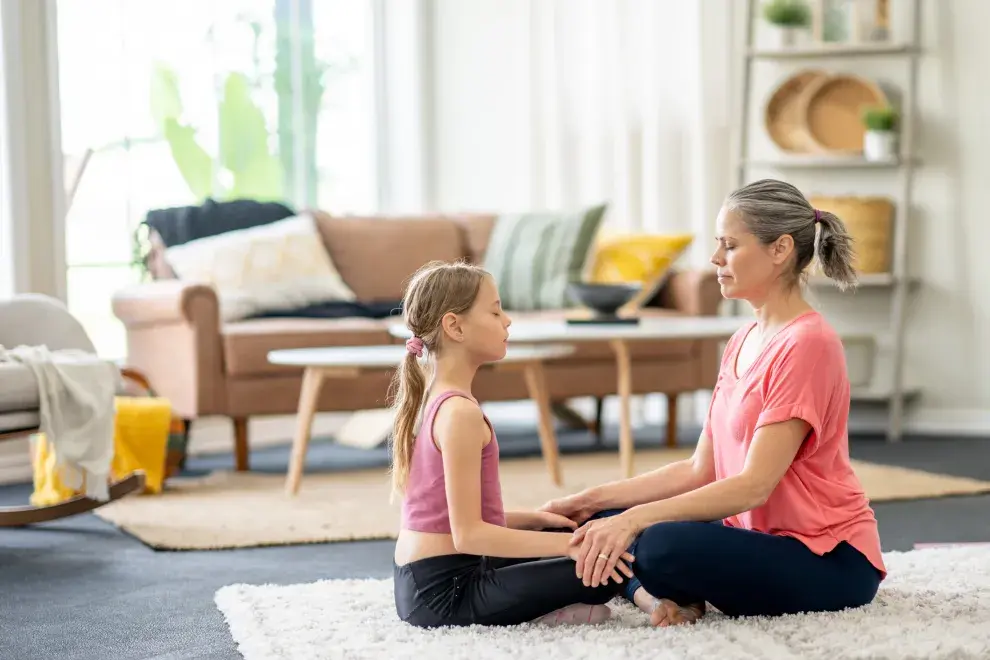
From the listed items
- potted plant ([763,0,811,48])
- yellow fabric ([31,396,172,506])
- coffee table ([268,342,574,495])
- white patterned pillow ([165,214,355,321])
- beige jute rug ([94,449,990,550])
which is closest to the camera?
beige jute rug ([94,449,990,550])

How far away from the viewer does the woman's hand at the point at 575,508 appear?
220cm

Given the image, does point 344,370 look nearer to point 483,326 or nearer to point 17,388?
point 17,388

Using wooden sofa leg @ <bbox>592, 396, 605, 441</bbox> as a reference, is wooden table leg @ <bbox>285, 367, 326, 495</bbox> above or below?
above

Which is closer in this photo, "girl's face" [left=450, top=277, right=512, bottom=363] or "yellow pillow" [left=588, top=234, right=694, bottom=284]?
"girl's face" [left=450, top=277, right=512, bottom=363]

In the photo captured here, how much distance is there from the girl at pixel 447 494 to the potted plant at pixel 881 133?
3.40 metres

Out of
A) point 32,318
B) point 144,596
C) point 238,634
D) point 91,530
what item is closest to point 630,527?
point 238,634

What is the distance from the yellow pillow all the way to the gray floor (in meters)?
1.39

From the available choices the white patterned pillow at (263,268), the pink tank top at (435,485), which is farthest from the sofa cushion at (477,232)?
the pink tank top at (435,485)

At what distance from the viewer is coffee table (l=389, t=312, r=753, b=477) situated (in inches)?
150

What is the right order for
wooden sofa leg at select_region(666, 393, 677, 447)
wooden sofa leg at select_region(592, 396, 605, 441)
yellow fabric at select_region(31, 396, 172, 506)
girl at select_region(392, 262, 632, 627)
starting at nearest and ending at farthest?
girl at select_region(392, 262, 632, 627), yellow fabric at select_region(31, 396, 172, 506), wooden sofa leg at select_region(666, 393, 677, 447), wooden sofa leg at select_region(592, 396, 605, 441)

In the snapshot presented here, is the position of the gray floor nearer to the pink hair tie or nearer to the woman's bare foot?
the pink hair tie

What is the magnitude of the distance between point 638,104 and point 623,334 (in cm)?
207

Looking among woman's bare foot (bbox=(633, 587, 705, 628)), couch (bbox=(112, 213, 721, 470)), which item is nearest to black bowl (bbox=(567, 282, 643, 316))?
couch (bbox=(112, 213, 721, 470))

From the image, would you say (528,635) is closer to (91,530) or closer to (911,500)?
(91,530)
